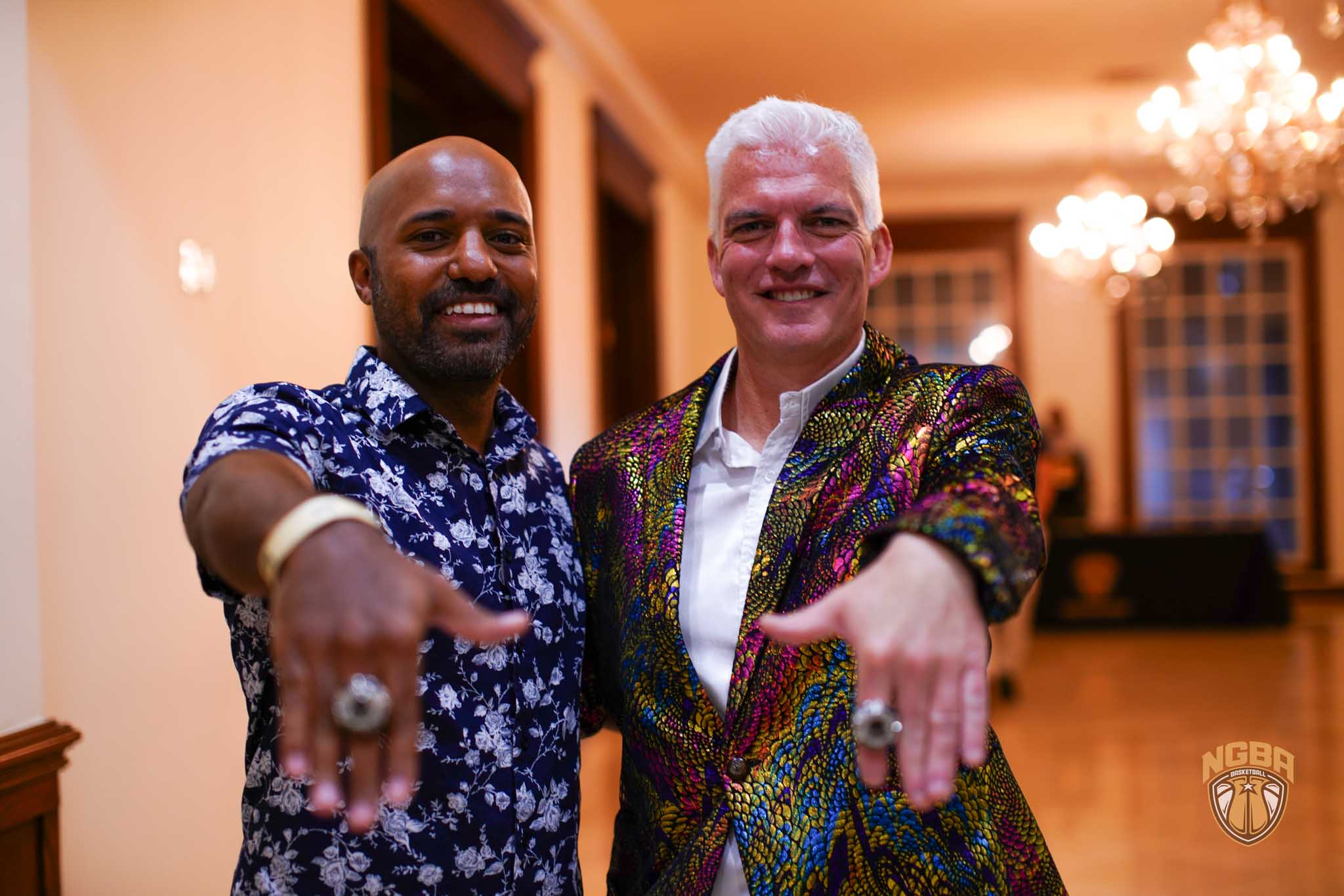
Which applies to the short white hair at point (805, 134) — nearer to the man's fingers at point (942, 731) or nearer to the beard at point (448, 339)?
the beard at point (448, 339)

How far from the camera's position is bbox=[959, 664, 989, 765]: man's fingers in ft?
2.80

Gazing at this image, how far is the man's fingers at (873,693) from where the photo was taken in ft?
2.81

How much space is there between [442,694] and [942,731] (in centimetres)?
70

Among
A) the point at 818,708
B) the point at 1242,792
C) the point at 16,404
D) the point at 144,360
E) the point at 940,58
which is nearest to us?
the point at 818,708

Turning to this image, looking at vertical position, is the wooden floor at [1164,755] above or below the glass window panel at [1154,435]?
below

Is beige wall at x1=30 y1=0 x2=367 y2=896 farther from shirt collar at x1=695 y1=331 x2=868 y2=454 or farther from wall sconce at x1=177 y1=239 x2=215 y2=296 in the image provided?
shirt collar at x1=695 y1=331 x2=868 y2=454

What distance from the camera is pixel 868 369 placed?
1510mm

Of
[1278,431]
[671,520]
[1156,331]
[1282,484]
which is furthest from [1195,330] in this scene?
[671,520]

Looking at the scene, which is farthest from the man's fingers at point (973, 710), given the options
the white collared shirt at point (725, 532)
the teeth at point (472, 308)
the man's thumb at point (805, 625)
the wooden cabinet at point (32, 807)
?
the wooden cabinet at point (32, 807)

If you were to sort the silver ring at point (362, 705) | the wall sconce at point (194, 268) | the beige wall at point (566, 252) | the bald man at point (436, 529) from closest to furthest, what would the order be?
the silver ring at point (362, 705), the bald man at point (436, 529), the wall sconce at point (194, 268), the beige wall at point (566, 252)

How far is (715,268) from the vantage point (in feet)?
5.48

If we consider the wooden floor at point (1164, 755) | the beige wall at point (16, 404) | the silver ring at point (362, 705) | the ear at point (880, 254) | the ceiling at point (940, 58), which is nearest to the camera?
the silver ring at point (362, 705)

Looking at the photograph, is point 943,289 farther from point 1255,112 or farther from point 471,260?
point 471,260

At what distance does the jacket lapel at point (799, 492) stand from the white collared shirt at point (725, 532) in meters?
0.03
